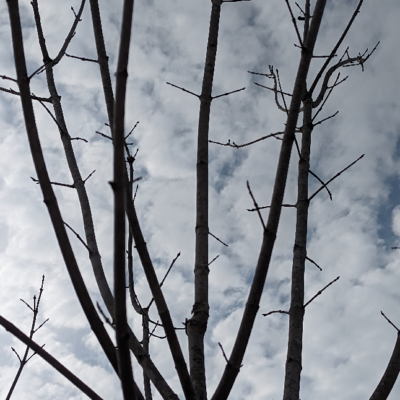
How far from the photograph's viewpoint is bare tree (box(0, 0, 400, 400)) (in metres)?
1.06

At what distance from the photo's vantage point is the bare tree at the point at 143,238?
1059 mm

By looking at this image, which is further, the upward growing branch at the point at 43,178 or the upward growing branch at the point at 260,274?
the upward growing branch at the point at 260,274

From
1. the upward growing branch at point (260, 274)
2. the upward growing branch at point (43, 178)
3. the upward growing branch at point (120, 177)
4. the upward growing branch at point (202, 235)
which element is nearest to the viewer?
the upward growing branch at point (120, 177)

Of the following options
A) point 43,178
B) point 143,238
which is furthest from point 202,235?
point 43,178

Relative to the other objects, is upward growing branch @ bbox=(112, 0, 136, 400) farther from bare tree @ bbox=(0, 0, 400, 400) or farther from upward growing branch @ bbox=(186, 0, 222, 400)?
upward growing branch @ bbox=(186, 0, 222, 400)

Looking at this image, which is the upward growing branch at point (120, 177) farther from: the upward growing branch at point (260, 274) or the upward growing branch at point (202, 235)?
the upward growing branch at point (202, 235)

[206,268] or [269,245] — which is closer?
[269,245]

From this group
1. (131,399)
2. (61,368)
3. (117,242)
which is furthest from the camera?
(61,368)

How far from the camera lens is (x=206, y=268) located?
205 centimetres

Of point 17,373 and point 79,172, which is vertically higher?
point 79,172

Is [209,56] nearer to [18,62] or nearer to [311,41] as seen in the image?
[311,41]

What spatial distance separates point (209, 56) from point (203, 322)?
5.19 feet

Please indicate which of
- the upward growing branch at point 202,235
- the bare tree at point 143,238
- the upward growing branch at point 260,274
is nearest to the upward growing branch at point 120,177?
the bare tree at point 143,238

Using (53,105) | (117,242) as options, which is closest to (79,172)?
(53,105)
